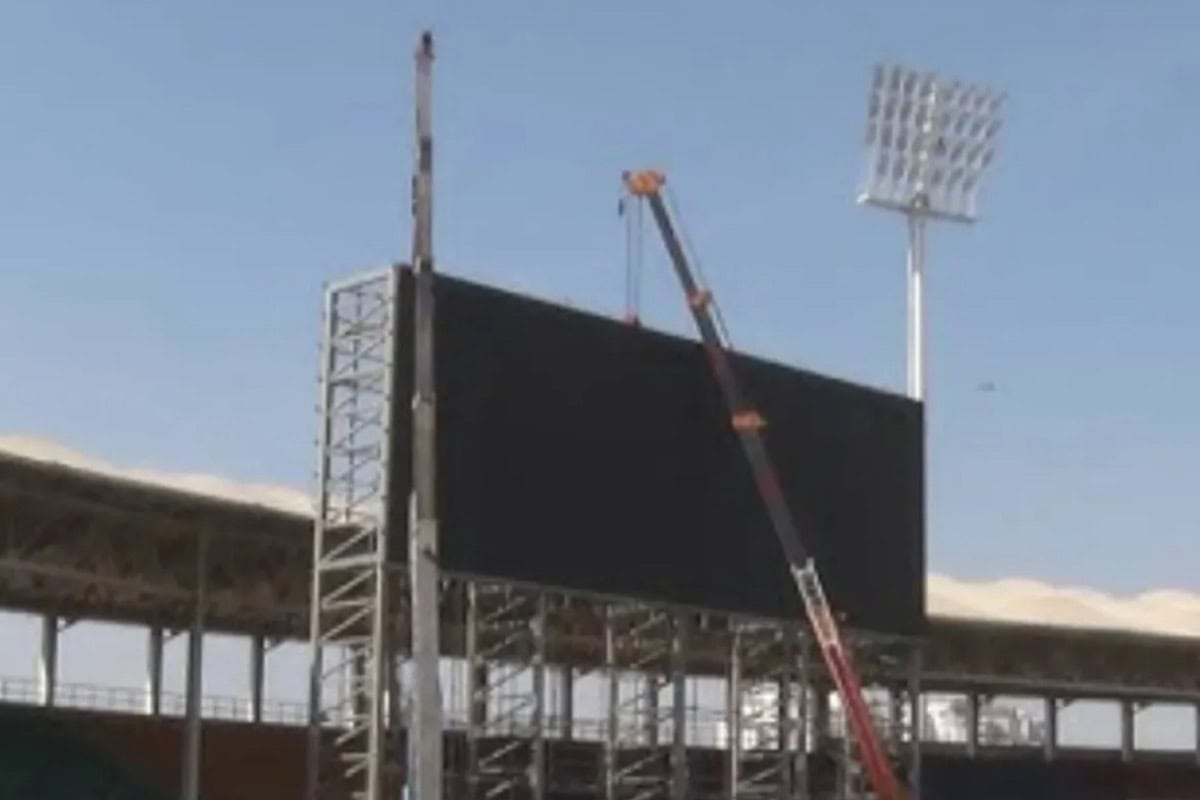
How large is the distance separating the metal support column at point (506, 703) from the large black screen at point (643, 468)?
1.85m

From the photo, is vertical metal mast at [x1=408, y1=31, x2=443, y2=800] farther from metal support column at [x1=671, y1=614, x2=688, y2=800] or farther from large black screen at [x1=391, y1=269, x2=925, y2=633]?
metal support column at [x1=671, y1=614, x2=688, y2=800]

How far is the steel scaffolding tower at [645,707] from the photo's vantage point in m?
54.5

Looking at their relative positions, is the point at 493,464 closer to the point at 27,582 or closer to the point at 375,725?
the point at 375,725

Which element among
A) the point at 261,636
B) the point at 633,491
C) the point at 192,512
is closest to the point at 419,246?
the point at 633,491

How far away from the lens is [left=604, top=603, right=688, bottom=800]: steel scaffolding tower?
54.5 metres

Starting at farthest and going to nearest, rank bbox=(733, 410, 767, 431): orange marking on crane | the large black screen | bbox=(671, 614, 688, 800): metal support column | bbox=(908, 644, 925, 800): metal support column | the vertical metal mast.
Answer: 1. bbox=(908, 644, 925, 800): metal support column
2. bbox=(733, 410, 767, 431): orange marking on crane
3. bbox=(671, 614, 688, 800): metal support column
4. the large black screen
5. the vertical metal mast

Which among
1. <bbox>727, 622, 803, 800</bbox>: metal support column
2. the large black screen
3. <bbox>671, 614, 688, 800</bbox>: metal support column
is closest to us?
the large black screen

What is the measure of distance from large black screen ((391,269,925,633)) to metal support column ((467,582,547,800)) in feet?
6.06

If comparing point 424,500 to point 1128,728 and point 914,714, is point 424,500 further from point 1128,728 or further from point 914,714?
point 1128,728

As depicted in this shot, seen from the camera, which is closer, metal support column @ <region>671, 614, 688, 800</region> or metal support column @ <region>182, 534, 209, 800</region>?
metal support column @ <region>671, 614, 688, 800</region>

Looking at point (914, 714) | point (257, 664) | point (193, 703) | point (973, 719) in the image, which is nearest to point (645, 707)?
point (914, 714)

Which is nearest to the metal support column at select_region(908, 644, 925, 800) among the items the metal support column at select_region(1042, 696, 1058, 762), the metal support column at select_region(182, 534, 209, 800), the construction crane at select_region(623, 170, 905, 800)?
the construction crane at select_region(623, 170, 905, 800)

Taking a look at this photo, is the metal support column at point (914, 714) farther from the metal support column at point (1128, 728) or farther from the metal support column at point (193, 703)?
the metal support column at point (1128, 728)

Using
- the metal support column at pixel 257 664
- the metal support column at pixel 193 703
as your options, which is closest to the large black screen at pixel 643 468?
the metal support column at pixel 193 703
